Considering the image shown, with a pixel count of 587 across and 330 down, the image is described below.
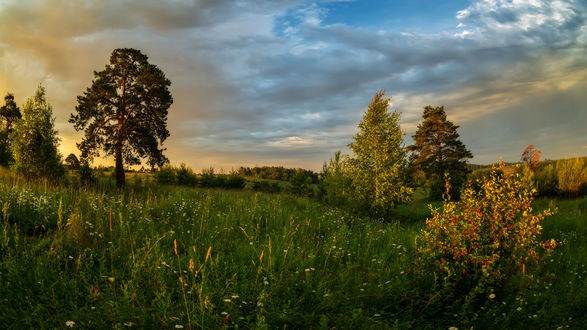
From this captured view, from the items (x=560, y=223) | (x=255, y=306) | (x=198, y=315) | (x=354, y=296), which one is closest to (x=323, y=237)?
(x=354, y=296)

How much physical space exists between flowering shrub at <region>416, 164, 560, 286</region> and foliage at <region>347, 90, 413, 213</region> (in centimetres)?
747

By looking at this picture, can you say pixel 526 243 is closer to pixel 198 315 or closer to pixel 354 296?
pixel 354 296

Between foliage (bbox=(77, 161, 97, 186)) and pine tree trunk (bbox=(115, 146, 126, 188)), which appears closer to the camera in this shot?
foliage (bbox=(77, 161, 97, 186))

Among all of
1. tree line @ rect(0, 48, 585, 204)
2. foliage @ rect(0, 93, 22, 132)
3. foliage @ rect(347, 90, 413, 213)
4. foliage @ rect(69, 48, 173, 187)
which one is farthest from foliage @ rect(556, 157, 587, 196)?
foliage @ rect(0, 93, 22, 132)

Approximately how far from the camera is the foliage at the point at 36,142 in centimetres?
1742

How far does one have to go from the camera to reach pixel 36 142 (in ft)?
58.2

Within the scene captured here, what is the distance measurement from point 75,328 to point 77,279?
1.31 metres

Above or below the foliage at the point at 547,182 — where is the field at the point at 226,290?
below

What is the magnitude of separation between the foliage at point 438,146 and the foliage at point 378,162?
2117 cm

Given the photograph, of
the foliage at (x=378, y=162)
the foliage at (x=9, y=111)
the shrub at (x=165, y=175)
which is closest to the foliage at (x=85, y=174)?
the shrub at (x=165, y=175)

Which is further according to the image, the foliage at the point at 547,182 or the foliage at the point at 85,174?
the foliage at the point at 547,182

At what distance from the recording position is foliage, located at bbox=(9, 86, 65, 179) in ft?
57.2

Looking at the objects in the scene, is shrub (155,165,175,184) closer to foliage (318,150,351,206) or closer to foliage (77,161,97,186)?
foliage (77,161,97,186)

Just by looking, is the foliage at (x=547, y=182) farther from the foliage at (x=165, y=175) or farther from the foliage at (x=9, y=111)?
the foliage at (x=9, y=111)
